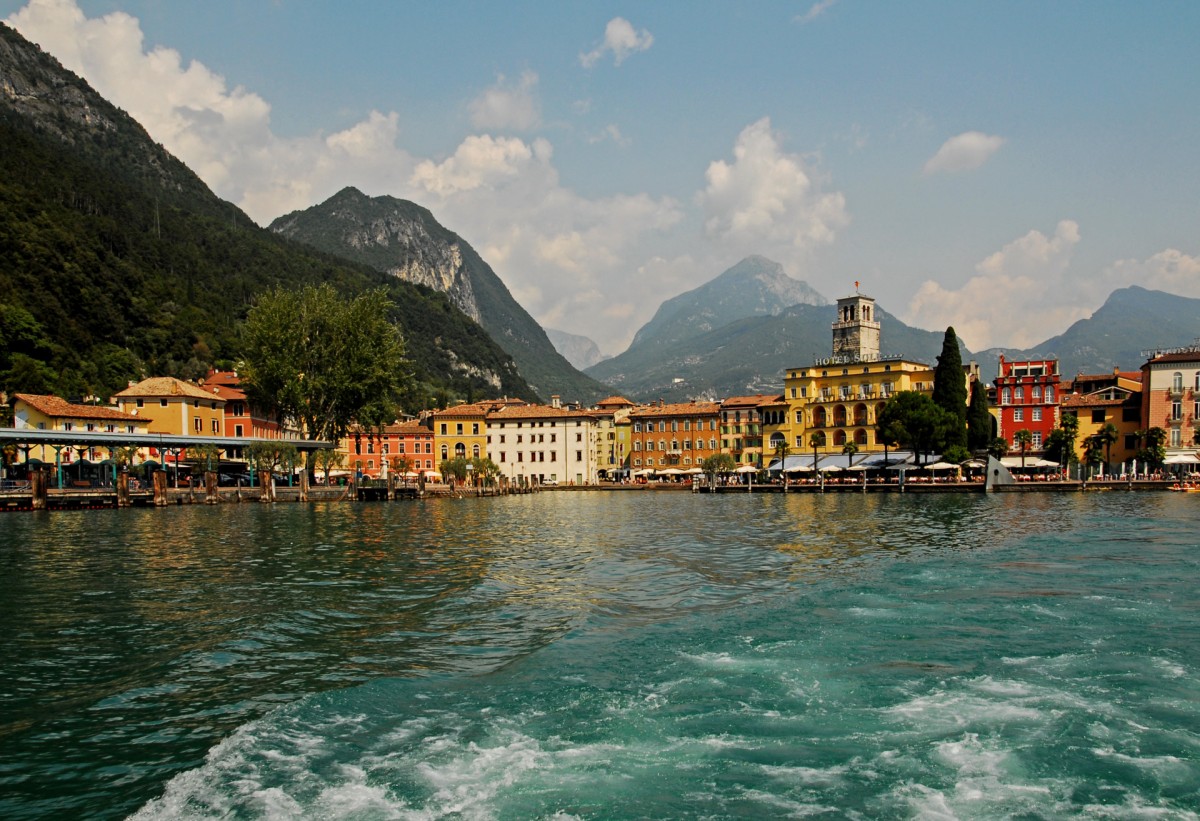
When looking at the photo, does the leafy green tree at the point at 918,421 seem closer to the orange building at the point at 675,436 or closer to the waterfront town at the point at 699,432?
the waterfront town at the point at 699,432

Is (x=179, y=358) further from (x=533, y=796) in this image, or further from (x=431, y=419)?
(x=533, y=796)

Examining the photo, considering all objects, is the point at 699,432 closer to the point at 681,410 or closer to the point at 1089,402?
the point at 681,410

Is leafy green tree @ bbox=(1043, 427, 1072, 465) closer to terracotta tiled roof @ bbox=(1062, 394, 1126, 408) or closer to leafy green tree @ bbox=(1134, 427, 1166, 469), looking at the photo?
terracotta tiled roof @ bbox=(1062, 394, 1126, 408)

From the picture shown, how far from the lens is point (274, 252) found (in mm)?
186875

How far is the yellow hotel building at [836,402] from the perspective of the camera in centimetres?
8950

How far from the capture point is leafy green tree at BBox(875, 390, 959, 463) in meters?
74.6

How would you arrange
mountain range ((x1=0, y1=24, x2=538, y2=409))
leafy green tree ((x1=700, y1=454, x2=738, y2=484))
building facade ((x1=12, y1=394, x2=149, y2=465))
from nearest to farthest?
building facade ((x1=12, y1=394, x2=149, y2=465)), leafy green tree ((x1=700, y1=454, x2=738, y2=484)), mountain range ((x1=0, y1=24, x2=538, y2=409))

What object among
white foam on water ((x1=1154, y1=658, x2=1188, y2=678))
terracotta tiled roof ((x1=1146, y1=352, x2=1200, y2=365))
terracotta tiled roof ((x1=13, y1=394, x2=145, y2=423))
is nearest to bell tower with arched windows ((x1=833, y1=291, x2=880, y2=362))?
terracotta tiled roof ((x1=1146, y1=352, x2=1200, y2=365))

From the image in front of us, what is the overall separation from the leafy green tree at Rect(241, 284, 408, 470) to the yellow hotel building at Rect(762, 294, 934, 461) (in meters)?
40.1

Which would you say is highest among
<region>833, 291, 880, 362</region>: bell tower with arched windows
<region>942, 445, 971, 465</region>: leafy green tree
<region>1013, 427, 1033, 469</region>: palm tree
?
<region>833, 291, 880, 362</region>: bell tower with arched windows

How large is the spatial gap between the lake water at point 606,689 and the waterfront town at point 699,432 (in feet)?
159

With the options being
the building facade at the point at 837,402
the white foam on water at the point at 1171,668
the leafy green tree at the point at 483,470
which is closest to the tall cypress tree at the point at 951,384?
the building facade at the point at 837,402

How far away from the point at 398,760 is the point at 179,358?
393ft

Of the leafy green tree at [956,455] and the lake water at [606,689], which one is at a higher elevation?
the leafy green tree at [956,455]
